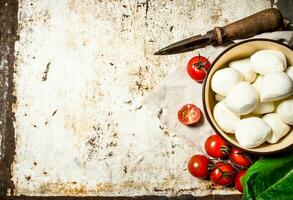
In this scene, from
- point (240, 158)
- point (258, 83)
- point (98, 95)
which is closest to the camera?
point (258, 83)

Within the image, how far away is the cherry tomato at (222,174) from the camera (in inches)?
54.3

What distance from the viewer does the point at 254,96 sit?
1204 millimetres

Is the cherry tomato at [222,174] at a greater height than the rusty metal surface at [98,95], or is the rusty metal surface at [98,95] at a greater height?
the rusty metal surface at [98,95]

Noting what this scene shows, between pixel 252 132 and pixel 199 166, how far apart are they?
10.2 inches

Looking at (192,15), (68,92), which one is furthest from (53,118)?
(192,15)

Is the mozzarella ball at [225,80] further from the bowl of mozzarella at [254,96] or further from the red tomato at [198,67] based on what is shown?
the red tomato at [198,67]

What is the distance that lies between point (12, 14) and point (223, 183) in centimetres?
98

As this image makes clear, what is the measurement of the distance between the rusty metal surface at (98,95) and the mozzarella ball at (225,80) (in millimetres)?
246

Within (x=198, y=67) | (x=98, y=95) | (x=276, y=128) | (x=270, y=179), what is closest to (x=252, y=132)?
(x=276, y=128)

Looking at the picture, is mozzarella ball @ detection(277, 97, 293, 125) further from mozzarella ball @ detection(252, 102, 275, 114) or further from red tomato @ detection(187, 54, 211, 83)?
red tomato @ detection(187, 54, 211, 83)

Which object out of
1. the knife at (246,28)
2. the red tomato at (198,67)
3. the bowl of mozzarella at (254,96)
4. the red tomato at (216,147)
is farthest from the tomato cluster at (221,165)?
the knife at (246,28)

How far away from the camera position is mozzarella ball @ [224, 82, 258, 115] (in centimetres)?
119

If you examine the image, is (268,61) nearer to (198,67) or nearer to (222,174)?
(198,67)

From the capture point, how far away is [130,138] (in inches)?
58.1
